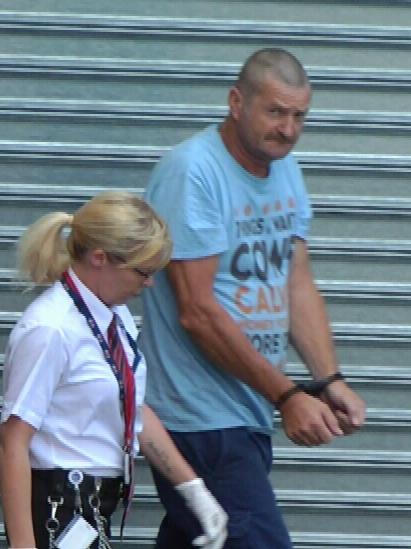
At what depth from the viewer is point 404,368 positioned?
566cm

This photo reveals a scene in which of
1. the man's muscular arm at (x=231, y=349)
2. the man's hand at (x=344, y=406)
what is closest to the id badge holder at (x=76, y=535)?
the man's muscular arm at (x=231, y=349)

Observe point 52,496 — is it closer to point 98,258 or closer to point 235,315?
point 98,258

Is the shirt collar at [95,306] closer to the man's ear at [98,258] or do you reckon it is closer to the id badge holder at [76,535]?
the man's ear at [98,258]

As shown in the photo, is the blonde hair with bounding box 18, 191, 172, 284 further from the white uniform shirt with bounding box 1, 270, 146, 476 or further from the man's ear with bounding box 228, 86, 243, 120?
the man's ear with bounding box 228, 86, 243, 120

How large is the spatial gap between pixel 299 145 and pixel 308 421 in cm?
148

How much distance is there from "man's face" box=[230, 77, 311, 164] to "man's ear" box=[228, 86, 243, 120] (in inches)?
0.7

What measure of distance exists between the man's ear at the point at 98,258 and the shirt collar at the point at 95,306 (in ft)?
0.24

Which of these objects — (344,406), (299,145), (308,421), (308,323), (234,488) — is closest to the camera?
(308,421)

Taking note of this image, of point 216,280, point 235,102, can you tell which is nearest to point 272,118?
point 235,102

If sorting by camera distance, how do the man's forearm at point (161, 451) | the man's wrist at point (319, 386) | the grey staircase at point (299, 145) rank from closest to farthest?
the man's forearm at point (161, 451), the man's wrist at point (319, 386), the grey staircase at point (299, 145)

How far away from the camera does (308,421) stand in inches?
176

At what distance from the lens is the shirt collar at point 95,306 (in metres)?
4.08

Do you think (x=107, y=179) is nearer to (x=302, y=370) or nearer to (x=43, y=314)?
(x=302, y=370)

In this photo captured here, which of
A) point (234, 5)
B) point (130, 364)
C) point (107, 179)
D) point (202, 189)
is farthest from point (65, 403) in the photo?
point (234, 5)
